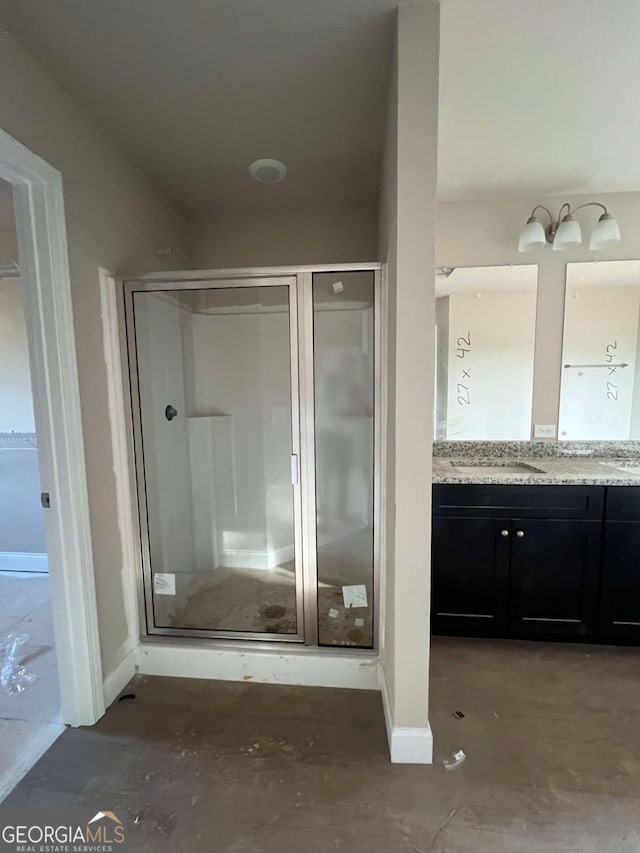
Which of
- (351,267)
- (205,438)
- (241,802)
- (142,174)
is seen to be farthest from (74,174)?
(241,802)

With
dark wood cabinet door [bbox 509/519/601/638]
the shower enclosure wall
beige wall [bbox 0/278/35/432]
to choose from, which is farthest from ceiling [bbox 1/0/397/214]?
dark wood cabinet door [bbox 509/519/601/638]

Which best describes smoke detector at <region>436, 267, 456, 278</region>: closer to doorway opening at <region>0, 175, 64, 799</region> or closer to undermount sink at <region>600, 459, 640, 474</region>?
undermount sink at <region>600, 459, 640, 474</region>

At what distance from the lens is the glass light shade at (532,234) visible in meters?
2.27

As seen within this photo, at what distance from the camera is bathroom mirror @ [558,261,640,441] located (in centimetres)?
242

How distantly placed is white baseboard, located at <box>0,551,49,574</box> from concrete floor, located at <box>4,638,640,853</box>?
5.56 ft

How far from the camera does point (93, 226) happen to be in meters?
1.67

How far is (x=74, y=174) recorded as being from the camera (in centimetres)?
156

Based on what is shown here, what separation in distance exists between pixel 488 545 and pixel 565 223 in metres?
1.86

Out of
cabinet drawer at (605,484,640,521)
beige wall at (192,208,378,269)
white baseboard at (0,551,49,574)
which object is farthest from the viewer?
white baseboard at (0,551,49,574)

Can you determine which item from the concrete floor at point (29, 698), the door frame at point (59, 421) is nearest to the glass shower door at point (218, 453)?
the door frame at point (59, 421)

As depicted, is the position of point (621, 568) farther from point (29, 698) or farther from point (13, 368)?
point (13, 368)

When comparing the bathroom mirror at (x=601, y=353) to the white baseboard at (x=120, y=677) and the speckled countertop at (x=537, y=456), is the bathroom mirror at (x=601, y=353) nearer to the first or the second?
the speckled countertop at (x=537, y=456)

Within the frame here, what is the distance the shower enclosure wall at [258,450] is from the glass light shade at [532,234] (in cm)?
119

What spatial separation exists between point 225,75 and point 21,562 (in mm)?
3364
